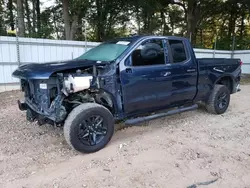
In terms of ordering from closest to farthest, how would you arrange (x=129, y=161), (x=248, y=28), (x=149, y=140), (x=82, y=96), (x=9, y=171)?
(x=9, y=171)
(x=129, y=161)
(x=82, y=96)
(x=149, y=140)
(x=248, y=28)

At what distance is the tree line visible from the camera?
10102 millimetres

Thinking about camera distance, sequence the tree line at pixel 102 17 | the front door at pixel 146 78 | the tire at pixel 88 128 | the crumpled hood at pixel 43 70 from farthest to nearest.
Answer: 1. the tree line at pixel 102 17
2. the front door at pixel 146 78
3. the tire at pixel 88 128
4. the crumpled hood at pixel 43 70

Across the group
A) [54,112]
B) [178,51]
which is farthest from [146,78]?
[54,112]

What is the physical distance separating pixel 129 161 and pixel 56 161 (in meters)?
1.02

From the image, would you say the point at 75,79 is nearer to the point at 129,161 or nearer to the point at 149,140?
the point at 129,161

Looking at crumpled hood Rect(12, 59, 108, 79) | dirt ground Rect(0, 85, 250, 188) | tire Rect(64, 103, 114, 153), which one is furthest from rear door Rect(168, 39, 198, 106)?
crumpled hood Rect(12, 59, 108, 79)

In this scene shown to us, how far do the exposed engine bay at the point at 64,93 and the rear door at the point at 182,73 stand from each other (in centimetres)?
141

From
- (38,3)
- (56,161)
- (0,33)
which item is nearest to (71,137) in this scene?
(56,161)

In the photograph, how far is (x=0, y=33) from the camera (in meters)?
8.52

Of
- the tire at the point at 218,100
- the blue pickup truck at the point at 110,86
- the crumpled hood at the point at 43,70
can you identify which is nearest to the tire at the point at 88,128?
the blue pickup truck at the point at 110,86

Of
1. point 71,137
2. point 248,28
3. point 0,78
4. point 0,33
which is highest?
point 248,28

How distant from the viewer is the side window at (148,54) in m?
3.91

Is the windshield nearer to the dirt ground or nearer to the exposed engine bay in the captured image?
the exposed engine bay

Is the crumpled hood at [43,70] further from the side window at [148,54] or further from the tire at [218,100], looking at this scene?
the tire at [218,100]
